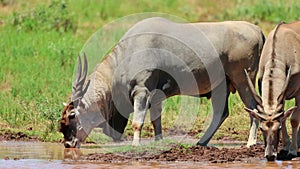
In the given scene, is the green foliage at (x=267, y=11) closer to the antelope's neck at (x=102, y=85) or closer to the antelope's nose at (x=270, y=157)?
the antelope's neck at (x=102, y=85)

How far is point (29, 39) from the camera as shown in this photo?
61.0 ft

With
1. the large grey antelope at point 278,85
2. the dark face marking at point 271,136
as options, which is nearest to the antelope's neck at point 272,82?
the large grey antelope at point 278,85

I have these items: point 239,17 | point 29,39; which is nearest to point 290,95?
point 29,39

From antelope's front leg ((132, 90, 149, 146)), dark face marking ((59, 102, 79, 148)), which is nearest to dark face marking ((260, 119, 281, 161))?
antelope's front leg ((132, 90, 149, 146))

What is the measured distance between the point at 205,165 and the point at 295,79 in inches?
75.0

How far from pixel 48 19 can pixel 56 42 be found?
159cm

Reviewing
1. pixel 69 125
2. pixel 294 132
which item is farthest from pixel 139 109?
pixel 294 132

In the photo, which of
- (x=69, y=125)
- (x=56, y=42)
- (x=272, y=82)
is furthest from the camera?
(x=56, y=42)

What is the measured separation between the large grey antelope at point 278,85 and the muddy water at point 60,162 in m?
0.32

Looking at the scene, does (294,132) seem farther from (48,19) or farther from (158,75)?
(48,19)

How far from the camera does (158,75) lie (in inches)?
489

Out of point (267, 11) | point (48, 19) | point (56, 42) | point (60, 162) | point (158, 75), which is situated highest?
point (267, 11)

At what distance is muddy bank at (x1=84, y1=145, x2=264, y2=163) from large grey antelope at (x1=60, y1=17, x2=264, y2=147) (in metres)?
0.88

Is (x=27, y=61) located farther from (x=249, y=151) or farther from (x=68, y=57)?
(x=249, y=151)
